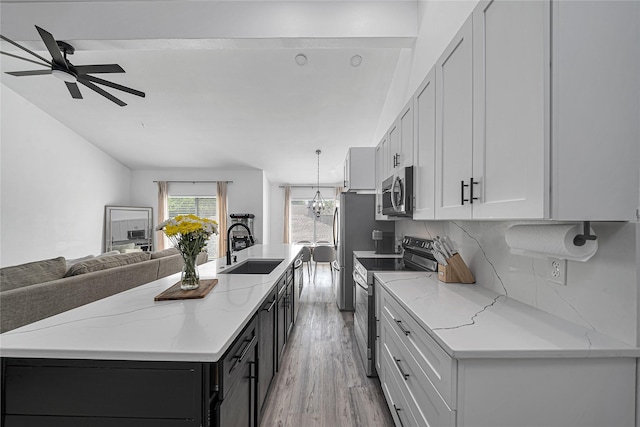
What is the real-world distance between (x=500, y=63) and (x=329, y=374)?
239 centimetres

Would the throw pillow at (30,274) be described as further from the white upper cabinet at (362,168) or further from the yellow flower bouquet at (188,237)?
the white upper cabinet at (362,168)

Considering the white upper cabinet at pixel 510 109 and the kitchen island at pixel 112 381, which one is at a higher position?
the white upper cabinet at pixel 510 109

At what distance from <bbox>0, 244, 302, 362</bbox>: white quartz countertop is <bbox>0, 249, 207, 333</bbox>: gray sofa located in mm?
1302

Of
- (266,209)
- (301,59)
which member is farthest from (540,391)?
(266,209)

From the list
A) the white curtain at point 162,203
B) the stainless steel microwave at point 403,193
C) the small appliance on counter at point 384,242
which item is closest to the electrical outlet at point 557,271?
the stainless steel microwave at point 403,193

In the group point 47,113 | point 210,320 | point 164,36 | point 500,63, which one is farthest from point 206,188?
point 500,63

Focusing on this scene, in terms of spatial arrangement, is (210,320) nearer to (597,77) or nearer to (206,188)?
A: (597,77)

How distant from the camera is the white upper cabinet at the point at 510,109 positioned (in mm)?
861

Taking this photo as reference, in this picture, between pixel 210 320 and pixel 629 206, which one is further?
pixel 210 320

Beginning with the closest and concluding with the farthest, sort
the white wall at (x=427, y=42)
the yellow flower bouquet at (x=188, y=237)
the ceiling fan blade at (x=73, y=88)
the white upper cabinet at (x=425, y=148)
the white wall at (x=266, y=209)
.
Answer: the yellow flower bouquet at (x=188, y=237), the white upper cabinet at (x=425, y=148), the white wall at (x=427, y=42), the ceiling fan blade at (x=73, y=88), the white wall at (x=266, y=209)

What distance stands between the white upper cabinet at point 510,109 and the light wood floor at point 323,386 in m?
1.58

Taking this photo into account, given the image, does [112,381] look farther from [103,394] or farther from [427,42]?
[427,42]

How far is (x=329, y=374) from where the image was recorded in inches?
93.4

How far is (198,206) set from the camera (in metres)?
7.52
